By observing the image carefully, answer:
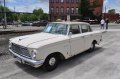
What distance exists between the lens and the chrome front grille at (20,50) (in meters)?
5.13

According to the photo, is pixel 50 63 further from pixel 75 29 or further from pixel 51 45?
pixel 75 29

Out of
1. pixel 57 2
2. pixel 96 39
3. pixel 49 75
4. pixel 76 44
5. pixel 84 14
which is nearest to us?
pixel 49 75

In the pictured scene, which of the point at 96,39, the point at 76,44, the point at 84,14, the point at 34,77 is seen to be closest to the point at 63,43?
the point at 76,44

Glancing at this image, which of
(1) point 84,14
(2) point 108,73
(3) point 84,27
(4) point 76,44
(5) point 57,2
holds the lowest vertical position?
(2) point 108,73

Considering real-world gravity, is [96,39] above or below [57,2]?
below

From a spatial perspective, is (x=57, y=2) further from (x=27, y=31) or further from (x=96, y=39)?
(x=96, y=39)

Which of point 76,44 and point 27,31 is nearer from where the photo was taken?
point 76,44

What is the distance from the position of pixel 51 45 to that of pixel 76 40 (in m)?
1.58

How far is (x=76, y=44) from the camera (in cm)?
654

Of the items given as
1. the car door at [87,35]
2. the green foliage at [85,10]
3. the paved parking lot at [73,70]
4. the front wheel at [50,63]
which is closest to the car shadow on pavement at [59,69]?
the paved parking lot at [73,70]

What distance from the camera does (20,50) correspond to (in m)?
5.42

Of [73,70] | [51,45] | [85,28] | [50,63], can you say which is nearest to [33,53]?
[51,45]

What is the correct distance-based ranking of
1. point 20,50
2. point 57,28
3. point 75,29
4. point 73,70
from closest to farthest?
point 20,50 < point 73,70 < point 57,28 < point 75,29

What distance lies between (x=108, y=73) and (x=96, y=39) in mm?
3353
